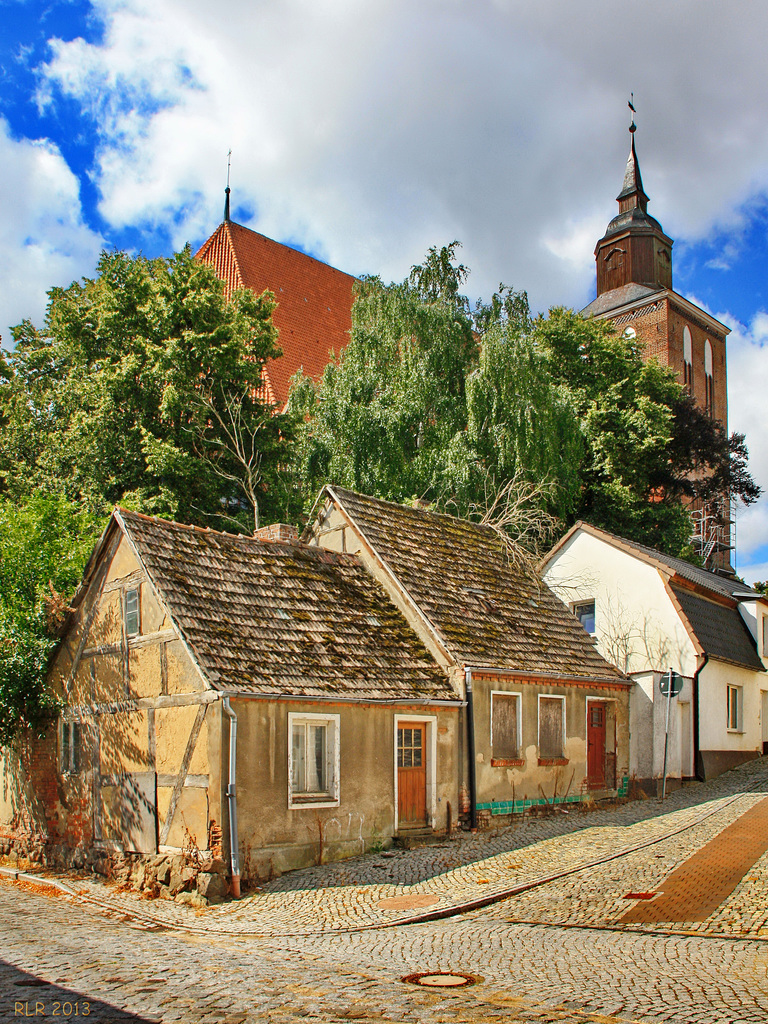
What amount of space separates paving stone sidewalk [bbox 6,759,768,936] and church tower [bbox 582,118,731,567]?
41.3 metres

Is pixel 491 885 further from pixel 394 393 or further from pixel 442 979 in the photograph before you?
pixel 394 393

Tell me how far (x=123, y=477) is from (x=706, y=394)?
43.5 metres

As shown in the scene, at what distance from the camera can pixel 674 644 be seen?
2147 cm

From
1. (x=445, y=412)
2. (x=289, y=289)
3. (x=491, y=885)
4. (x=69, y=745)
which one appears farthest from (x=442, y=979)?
(x=289, y=289)

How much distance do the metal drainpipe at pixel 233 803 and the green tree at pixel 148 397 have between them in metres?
12.2

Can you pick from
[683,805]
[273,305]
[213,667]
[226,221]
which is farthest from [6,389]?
[683,805]

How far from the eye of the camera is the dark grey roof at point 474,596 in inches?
649

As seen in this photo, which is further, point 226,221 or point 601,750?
point 226,221

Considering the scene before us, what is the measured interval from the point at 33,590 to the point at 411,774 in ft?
25.9

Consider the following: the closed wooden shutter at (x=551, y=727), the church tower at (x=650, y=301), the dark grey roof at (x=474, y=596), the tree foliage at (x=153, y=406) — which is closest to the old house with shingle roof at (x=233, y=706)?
the dark grey roof at (x=474, y=596)

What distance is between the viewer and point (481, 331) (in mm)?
30047

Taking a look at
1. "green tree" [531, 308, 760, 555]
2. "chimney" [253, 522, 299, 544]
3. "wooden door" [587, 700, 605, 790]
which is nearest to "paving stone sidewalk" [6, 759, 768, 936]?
"wooden door" [587, 700, 605, 790]

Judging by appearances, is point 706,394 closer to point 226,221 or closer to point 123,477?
point 226,221

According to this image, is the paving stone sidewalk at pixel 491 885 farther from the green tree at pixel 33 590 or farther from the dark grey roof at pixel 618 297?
the dark grey roof at pixel 618 297
